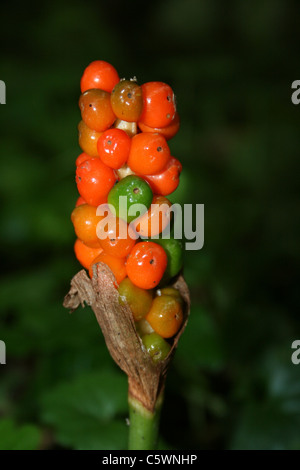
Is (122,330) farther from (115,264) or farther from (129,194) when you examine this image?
(129,194)

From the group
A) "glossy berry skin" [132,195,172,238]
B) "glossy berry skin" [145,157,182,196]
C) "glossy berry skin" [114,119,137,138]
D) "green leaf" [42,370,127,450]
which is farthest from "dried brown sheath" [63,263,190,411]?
"green leaf" [42,370,127,450]

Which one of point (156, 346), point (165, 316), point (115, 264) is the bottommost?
point (156, 346)

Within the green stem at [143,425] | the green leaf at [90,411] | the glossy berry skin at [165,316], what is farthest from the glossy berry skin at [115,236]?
the green leaf at [90,411]

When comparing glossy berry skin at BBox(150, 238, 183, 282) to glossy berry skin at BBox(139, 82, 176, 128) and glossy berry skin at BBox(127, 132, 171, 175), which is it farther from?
glossy berry skin at BBox(139, 82, 176, 128)

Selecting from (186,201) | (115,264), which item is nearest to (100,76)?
(115,264)

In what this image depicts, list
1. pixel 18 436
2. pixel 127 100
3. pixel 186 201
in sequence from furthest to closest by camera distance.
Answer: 1. pixel 186 201
2. pixel 18 436
3. pixel 127 100

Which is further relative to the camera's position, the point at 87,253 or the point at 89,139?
the point at 87,253

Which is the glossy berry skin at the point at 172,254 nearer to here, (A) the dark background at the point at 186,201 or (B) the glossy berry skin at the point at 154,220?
(B) the glossy berry skin at the point at 154,220
